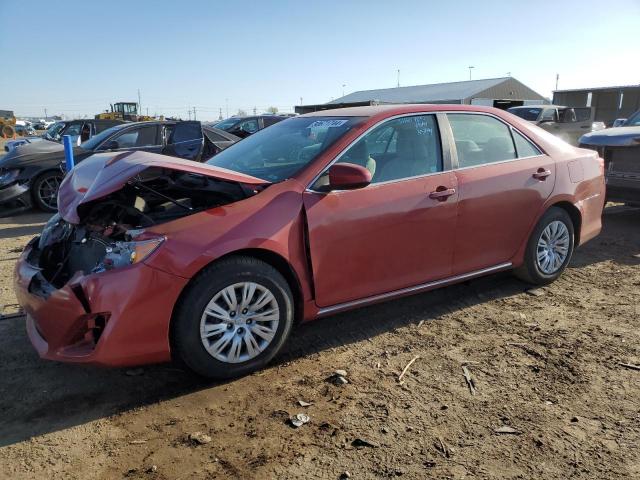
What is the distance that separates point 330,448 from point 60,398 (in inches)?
66.6

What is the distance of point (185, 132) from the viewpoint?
898 cm

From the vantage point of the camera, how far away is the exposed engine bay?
123 inches

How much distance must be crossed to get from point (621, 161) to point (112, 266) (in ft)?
22.1

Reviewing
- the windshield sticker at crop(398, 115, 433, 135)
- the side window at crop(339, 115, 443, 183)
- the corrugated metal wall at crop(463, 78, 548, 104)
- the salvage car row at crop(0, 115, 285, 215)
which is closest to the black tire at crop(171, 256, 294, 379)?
the side window at crop(339, 115, 443, 183)

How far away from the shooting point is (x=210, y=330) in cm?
302

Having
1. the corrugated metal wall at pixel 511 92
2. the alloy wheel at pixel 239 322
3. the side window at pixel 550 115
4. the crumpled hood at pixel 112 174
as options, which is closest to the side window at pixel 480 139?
the crumpled hood at pixel 112 174

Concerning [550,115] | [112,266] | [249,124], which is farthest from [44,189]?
[550,115]

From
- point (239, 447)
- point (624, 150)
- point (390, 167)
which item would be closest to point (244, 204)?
point (390, 167)

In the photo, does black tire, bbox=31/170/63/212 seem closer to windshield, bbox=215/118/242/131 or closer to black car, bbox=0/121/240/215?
black car, bbox=0/121/240/215

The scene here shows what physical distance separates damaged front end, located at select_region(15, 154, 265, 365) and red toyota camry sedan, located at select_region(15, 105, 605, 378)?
11mm

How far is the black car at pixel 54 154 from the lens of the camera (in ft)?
28.1

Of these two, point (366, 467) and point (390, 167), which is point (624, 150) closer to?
point (390, 167)

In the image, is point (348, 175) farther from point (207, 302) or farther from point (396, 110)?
point (207, 302)

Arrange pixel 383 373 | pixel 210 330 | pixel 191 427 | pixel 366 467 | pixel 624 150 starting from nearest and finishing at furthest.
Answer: pixel 366 467 < pixel 191 427 < pixel 210 330 < pixel 383 373 < pixel 624 150
